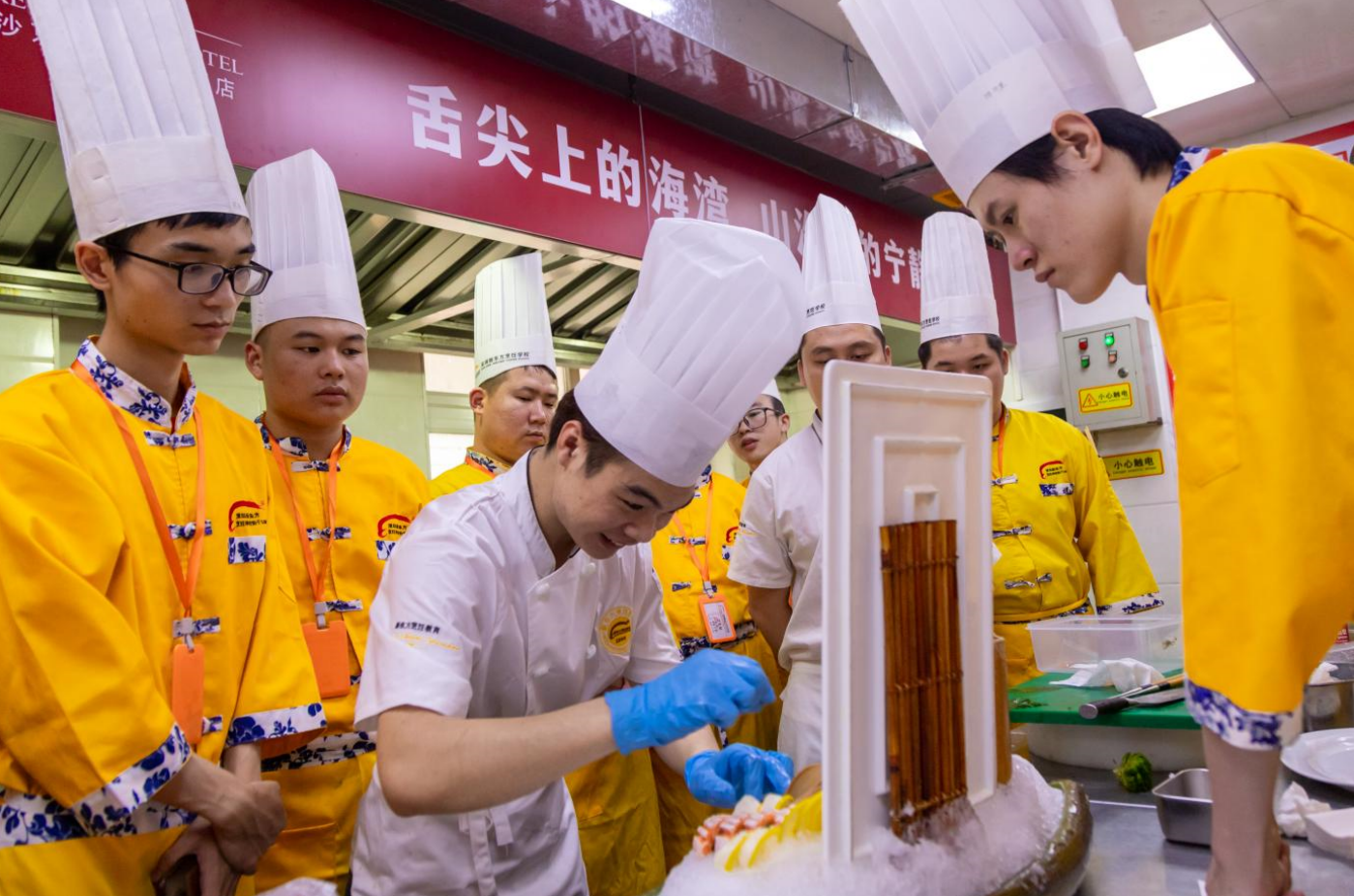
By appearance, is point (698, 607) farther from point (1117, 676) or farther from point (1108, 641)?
point (1117, 676)

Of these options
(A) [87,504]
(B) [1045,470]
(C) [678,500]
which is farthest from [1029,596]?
(A) [87,504]

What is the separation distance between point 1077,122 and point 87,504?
1.51 m

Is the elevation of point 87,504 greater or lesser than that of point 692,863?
greater

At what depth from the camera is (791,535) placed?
2.56 metres

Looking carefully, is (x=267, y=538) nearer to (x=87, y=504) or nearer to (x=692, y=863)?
(x=87, y=504)

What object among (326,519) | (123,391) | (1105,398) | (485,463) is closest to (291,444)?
(326,519)

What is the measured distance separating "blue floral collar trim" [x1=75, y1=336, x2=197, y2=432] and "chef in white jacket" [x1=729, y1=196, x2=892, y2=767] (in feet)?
4.51

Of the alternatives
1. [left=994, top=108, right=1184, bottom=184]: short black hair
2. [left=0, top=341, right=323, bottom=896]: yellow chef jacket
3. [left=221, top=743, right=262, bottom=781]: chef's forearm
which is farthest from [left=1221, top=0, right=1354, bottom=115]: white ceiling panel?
[left=221, top=743, right=262, bottom=781]: chef's forearm

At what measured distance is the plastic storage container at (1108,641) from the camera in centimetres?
211

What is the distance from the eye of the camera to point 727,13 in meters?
3.26

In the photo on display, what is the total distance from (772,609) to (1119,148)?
1780mm

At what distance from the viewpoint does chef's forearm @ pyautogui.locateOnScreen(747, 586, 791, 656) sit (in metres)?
2.69

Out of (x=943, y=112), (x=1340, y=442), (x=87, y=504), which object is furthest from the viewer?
(x=87, y=504)

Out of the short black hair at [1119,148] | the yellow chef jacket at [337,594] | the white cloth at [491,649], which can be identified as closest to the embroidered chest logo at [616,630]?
the white cloth at [491,649]
